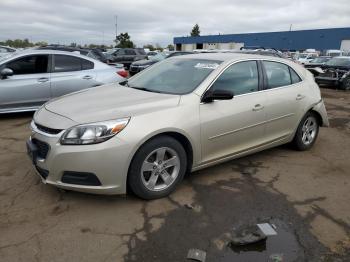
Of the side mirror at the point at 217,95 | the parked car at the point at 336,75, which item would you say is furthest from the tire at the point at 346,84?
the side mirror at the point at 217,95

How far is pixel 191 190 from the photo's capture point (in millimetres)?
4219

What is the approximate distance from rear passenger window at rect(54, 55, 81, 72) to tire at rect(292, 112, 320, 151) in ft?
16.8

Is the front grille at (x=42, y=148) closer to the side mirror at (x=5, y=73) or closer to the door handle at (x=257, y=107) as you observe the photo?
the door handle at (x=257, y=107)

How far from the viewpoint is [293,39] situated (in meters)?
59.3

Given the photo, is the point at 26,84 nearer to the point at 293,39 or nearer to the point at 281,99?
the point at 281,99

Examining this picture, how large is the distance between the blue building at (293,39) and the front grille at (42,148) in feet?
173

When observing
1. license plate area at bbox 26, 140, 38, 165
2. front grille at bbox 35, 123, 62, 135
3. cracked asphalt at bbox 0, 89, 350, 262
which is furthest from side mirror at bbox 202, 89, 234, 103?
license plate area at bbox 26, 140, 38, 165

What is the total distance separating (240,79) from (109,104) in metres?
1.80

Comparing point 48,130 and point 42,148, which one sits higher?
point 48,130

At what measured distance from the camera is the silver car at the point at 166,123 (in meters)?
3.48

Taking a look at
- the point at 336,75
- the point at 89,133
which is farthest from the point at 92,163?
the point at 336,75

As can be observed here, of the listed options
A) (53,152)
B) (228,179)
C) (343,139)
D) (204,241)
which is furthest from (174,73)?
(343,139)

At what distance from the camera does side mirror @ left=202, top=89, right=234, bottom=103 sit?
13.4ft

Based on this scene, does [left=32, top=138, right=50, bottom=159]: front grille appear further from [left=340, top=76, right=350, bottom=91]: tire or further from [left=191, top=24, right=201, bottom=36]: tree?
[left=191, top=24, right=201, bottom=36]: tree
